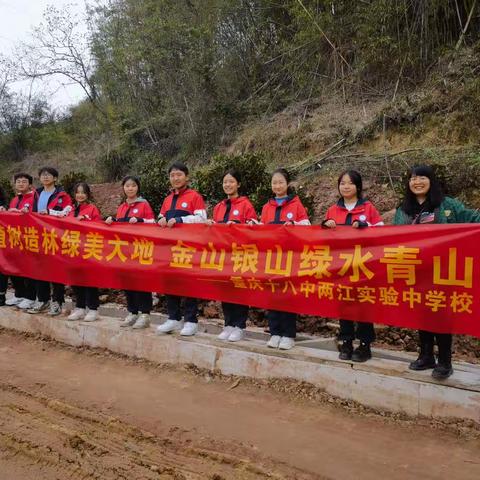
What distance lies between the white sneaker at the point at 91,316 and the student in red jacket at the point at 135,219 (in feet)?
1.41

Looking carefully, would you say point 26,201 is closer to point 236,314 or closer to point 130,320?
point 130,320

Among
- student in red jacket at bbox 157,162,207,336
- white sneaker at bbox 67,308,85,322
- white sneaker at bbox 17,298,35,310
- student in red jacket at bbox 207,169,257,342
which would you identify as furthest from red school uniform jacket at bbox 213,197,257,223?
white sneaker at bbox 17,298,35,310

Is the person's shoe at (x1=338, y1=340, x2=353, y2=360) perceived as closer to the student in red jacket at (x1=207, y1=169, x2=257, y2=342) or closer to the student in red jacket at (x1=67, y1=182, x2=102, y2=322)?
the student in red jacket at (x1=207, y1=169, x2=257, y2=342)

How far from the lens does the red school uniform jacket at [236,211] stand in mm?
4559

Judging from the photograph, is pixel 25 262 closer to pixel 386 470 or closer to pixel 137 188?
pixel 137 188

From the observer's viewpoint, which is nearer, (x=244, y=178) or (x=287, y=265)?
(x=287, y=265)

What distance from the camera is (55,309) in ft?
18.6

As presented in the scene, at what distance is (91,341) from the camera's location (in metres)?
5.16

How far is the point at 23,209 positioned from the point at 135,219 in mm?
1841

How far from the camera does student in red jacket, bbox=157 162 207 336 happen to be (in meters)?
4.70

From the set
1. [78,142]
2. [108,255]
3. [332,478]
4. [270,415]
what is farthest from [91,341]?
[78,142]

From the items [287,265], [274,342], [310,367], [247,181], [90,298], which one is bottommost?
[310,367]

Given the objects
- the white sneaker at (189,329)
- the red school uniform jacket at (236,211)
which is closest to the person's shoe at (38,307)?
the white sneaker at (189,329)

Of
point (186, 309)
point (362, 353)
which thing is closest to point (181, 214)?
point (186, 309)
